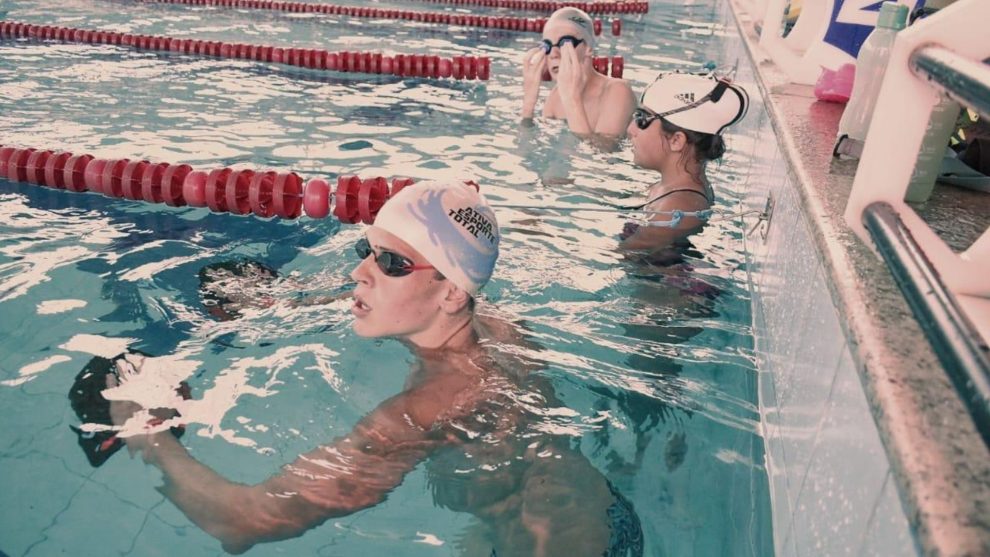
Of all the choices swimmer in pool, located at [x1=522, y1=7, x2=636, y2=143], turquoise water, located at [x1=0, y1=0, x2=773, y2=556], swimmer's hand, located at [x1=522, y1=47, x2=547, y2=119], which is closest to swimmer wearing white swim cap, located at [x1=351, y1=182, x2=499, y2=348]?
turquoise water, located at [x1=0, y1=0, x2=773, y2=556]

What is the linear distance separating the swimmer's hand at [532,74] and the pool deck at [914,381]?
3.87 metres

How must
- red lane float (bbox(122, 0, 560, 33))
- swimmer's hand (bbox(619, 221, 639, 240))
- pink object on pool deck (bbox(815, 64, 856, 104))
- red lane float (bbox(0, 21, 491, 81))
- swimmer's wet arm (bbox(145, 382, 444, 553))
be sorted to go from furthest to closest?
red lane float (bbox(122, 0, 560, 33)) < red lane float (bbox(0, 21, 491, 81)) < swimmer's hand (bbox(619, 221, 639, 240)) < pink object on pool deck (bbox(815, 64, 856, 104)) < swimmer's wet arm (bbox(145, 382, 444, 553))

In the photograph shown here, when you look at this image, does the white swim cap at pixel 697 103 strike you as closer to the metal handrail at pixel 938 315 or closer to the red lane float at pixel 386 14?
the metal handrail at pixel 938 315

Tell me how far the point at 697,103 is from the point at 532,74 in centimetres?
247

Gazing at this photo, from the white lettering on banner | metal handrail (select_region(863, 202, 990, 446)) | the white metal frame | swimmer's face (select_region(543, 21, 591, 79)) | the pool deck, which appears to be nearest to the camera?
the pool deck

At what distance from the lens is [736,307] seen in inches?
149

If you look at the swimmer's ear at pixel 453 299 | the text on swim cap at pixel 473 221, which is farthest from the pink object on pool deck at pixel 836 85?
the swimmer's ear at pixel 453 299

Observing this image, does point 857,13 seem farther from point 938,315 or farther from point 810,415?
point 938,315

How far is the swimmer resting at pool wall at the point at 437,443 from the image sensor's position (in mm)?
2211

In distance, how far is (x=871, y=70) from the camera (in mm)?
2916

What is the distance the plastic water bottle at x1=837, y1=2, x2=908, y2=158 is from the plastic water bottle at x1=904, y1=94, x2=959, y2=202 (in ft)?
1.59

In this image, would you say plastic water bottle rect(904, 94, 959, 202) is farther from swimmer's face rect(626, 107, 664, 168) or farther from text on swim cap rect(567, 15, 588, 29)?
text on swim cap rect(567, 15, 588, 29)

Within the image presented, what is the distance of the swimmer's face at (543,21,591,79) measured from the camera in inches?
225

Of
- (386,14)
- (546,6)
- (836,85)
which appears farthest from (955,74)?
(546,6)
